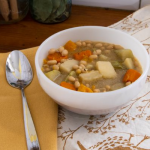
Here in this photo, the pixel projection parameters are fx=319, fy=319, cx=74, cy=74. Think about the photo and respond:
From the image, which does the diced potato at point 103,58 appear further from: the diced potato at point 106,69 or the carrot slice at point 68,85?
the carrot slice at point 68,85

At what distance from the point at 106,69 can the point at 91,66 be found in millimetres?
45

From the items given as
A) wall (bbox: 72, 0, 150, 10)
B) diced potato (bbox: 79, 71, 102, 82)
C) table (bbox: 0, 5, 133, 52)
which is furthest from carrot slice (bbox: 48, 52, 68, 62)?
wall (bbox: 72, 0, 150, 10)

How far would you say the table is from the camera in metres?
1.25

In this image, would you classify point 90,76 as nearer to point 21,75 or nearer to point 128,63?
point 128,63

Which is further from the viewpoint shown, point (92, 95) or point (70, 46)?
point (70, 46)

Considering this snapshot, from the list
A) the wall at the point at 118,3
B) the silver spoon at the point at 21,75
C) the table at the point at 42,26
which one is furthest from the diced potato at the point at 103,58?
the wall at the point at 118,3

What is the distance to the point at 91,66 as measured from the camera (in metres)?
0.88

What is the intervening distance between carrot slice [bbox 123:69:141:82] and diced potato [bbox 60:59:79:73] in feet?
0.49

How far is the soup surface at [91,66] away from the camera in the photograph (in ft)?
2.70

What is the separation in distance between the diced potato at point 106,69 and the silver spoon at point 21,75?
8.8 inches

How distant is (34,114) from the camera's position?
0.85m

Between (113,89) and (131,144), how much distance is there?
141 millimetres

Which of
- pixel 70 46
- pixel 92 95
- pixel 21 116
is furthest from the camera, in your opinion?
pixel 70 46

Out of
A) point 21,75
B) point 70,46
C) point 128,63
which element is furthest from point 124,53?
point 21,75
